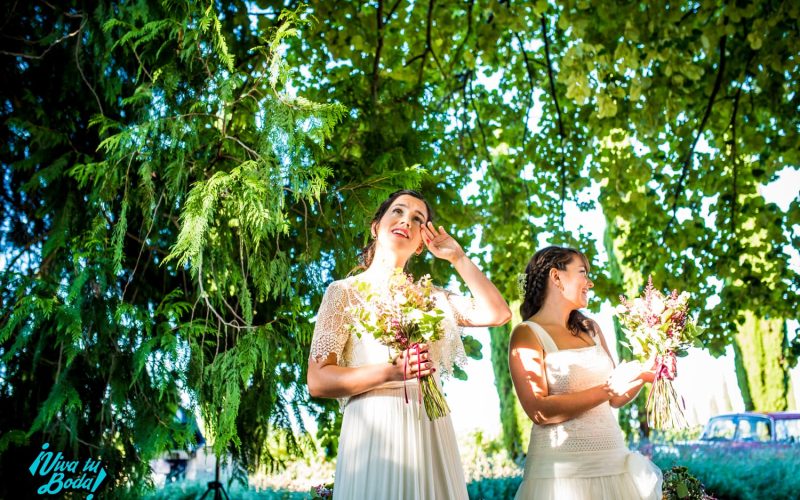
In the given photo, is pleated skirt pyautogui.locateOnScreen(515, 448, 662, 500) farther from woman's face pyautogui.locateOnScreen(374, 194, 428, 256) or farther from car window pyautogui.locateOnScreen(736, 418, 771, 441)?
car window pyautogui.locateOnScreen(736, 418, 771, 441)

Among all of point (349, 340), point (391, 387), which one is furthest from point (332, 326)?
Answer: point (391, 387)

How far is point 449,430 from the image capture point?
227 centimetres

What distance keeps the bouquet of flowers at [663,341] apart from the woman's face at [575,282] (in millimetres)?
324

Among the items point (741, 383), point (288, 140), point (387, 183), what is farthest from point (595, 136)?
point (741, 383)

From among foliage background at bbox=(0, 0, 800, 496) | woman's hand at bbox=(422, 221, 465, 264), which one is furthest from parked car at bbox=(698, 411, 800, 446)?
woman's hand at bbox=(422, 221, 465, 264)

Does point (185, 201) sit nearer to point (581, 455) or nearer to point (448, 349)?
point (448, 349)

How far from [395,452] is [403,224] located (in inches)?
29.9

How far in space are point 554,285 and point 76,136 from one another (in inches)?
102

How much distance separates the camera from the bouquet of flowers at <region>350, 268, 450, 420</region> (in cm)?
202

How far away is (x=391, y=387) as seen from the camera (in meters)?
2.23

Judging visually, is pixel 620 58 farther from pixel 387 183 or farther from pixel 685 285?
pixel 387 183

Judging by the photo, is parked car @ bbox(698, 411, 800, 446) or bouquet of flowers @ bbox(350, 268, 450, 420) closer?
bouquet of flowers @ bbox(350, 268, 450, 420)

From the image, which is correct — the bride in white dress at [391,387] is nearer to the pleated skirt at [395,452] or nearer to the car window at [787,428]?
the pleated skirt at [395,452]
